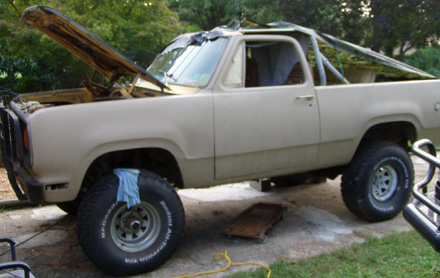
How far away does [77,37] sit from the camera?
3.97m

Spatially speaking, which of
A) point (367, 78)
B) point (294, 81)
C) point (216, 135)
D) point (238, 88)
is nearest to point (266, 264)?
point (216, 135)

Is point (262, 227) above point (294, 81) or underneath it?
underneath

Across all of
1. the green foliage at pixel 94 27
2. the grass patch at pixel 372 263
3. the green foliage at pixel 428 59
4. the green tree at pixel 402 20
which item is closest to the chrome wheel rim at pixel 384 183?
the grass patch at pixel 372 263

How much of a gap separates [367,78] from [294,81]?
1518mm

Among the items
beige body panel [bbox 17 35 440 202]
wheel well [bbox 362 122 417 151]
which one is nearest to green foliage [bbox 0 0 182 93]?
beige body panel [bbox 17 35 440 202]

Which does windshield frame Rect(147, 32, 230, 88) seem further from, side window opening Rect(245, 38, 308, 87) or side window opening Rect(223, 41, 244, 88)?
side window opening Rect(245, 38, 308, 87)

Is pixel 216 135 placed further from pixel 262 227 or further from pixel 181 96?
pixel 262 227

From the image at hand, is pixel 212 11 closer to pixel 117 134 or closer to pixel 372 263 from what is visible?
pixel 117 134

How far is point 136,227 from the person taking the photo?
153 inches

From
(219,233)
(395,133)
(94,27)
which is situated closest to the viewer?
(219,233)

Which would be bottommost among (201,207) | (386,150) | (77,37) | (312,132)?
(201,207)

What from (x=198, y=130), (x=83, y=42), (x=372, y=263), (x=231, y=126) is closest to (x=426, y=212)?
(x=372, y=263)

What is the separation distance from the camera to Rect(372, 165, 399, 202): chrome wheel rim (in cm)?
507

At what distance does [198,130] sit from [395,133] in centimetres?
277
